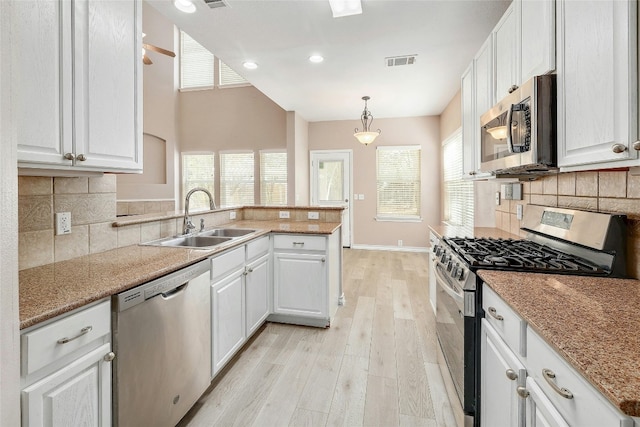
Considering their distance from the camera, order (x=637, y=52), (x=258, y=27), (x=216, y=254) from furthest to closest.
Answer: (x=258, y=27)
(x=216, y=254)
(x=637, y=52)

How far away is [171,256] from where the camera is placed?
5.66ft

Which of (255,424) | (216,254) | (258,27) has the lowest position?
(255,424)

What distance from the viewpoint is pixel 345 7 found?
8.26ft

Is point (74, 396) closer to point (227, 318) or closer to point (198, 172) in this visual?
point (227, 318)

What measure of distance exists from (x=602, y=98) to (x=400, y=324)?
2.31 m

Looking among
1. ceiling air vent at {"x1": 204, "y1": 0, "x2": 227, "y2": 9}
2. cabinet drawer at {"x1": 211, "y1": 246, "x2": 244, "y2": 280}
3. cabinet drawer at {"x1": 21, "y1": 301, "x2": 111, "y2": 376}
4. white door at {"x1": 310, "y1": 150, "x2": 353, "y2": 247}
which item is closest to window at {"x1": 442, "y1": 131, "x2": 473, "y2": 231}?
white door at {"x1": 310, "y1": 150, "x2": 353, "y2": 247}

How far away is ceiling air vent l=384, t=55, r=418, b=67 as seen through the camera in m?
3.50

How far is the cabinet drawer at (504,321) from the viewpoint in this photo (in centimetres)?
102

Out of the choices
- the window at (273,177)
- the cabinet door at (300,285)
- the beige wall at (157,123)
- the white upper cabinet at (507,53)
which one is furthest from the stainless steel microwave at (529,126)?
the beige wall at (157,123)

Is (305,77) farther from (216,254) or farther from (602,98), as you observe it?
(602,98)

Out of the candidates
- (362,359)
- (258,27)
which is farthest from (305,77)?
(362,359)

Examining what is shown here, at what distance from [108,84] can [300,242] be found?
1.75 metres

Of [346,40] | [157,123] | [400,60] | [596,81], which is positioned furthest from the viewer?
[157,123]

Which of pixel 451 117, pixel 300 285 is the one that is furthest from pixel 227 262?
pixel 451 117
